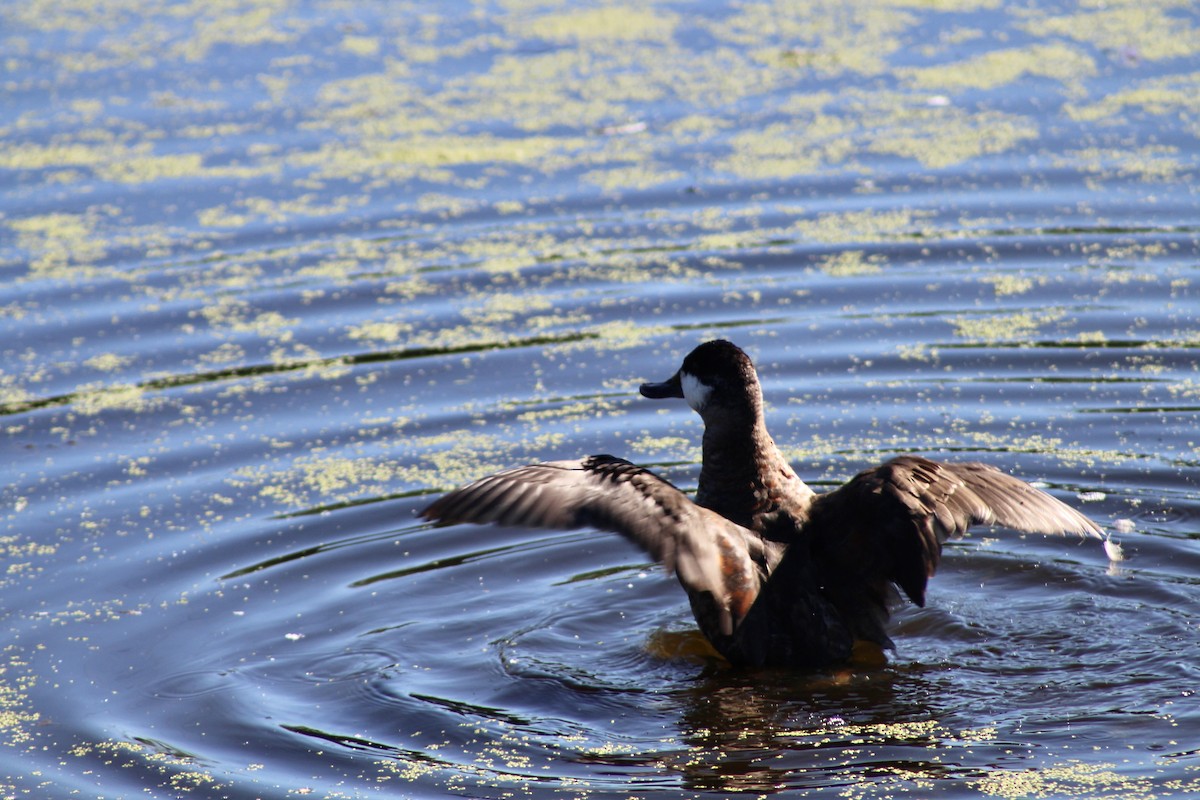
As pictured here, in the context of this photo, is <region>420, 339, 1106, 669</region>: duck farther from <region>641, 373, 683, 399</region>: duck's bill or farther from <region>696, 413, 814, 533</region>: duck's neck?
<region>641, 373, 683, 399</region>: duck's bill

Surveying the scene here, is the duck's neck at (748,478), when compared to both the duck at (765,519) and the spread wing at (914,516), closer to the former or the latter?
the duck at (765,519)

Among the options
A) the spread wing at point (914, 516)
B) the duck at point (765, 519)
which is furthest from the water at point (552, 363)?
the spread wing at point (914, 516)

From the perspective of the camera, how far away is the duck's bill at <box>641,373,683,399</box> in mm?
Answer: 6215

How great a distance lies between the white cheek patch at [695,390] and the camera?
588 cm

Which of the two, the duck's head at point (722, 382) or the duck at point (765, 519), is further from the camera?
the duck's head at point (722, 382)

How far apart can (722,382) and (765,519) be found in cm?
54

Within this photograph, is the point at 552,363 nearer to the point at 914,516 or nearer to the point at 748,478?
the point at 748,478

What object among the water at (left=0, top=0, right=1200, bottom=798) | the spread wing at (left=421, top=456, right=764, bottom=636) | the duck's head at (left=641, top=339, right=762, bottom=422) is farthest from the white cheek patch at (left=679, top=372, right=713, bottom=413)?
the water at (left=0, top=0, right=1200, bottom=798)

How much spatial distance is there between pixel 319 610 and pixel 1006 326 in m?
4.05

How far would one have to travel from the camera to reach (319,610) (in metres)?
6.12

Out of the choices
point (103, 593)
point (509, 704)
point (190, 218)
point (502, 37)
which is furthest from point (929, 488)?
point (502, 37)

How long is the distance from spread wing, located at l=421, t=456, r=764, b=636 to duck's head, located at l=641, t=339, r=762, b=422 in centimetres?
49

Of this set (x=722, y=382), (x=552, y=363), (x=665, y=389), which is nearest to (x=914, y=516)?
(x=722, y=382)

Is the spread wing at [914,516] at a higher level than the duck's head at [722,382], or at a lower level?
lower
